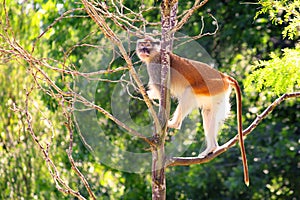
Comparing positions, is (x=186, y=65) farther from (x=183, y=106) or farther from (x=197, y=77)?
(x=183, y=106)

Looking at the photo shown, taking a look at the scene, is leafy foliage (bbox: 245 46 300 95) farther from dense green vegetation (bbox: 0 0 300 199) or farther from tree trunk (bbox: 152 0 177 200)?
dense green vegetation (bbox: 0 0 300 199)

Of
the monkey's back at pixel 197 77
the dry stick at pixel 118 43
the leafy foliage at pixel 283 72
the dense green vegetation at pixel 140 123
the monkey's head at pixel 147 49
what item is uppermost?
the dry stick at pixel 118 43

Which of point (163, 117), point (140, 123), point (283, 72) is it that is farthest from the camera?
point (140, 123)

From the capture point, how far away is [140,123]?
746 centimetres

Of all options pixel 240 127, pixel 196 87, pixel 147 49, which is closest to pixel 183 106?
pixel 196 87

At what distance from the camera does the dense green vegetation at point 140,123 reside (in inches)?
264

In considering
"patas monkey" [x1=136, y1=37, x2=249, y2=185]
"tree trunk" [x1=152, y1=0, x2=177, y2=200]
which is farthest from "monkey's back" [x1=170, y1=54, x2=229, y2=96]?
"tree trunk" [x1=152, y1=0, x2=177, y2=200]

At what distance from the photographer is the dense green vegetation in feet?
22.0

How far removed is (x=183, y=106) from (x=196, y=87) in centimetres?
17

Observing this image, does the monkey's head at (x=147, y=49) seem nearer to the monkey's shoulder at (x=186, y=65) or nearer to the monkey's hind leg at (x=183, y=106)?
the monkey's shoulder at (x=186, y=65)

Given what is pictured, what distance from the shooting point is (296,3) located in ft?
10.1

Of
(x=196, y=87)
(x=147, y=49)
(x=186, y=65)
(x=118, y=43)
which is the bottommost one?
(x=196, y=87)

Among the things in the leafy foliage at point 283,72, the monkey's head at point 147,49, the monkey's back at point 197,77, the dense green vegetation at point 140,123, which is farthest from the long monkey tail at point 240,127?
the dense green vegetation at point 140,123

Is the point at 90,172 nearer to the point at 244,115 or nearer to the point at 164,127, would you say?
the point at 244,115
